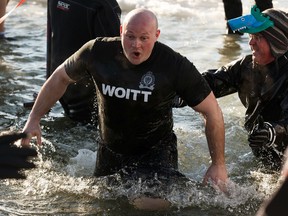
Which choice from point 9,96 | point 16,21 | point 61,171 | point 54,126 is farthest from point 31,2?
point 61,171

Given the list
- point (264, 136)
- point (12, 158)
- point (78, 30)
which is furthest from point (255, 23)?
point (12, 158)

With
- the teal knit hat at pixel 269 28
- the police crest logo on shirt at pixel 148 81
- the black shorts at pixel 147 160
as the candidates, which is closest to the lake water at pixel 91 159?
the black shorts at pixel 147 160

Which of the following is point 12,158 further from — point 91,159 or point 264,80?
point 264,80

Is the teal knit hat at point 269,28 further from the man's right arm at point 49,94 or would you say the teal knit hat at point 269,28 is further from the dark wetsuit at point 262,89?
the man's right arm at point 49,94

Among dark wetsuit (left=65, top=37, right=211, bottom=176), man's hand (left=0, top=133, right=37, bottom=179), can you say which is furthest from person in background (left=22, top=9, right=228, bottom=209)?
man's hand (left=0, top=133, right=37, bottom=179)

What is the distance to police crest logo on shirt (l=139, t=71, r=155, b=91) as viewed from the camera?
14.9 ft

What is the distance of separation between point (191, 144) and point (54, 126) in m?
1.41

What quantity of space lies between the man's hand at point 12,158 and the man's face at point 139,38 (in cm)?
126

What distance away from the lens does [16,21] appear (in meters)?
11.9

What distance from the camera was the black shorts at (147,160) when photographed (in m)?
4.84

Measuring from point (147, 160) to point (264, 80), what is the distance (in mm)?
1256

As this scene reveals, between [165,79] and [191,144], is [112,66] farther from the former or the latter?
[191,144]

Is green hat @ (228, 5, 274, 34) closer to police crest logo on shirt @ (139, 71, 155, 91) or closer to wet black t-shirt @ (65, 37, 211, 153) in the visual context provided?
wet black t-shirt @ (65, 37, 211, 153)

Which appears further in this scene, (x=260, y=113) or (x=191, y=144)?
(x=191, y=144)
